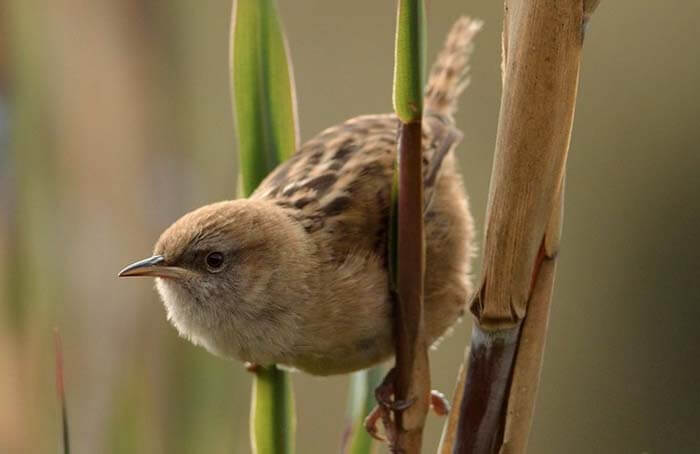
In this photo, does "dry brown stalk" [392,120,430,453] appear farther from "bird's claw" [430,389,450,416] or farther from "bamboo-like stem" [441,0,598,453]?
"bird's claw" [430,389,450,416]

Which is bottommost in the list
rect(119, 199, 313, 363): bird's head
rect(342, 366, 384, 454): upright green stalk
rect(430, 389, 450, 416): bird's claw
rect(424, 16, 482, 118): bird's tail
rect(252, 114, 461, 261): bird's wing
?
rect(430, 389, 450, 416): bird's claw

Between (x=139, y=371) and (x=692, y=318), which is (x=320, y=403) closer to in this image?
(x=692, y=318)

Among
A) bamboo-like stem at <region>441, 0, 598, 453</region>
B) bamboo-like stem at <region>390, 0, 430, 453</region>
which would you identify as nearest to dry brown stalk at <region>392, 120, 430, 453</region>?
bamboo-like stem at <region>390, 0, 430, 453</region>

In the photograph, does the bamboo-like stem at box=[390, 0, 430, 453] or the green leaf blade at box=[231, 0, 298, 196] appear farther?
the green leaf blade at box=[231, 0, 298, 196]

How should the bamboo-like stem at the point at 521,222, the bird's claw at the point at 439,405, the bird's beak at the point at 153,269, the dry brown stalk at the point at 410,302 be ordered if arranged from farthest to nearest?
the bird's claw at the point at 439,405 < the bird's beak at the point at 153,269 < the dry brown stalk at the point at 410,302 < the bamboo-like stem at the point at 521,222

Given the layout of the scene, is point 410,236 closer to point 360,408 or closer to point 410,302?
point 410,302

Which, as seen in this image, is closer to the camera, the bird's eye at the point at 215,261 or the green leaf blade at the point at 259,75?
the green leaf blade at the point at 259,75

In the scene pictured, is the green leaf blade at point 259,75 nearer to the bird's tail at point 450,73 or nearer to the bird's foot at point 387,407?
the bird's foot at point 387,407

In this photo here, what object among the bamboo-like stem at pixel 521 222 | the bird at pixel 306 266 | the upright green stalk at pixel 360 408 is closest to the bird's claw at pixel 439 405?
the bird at pixel 306 266
